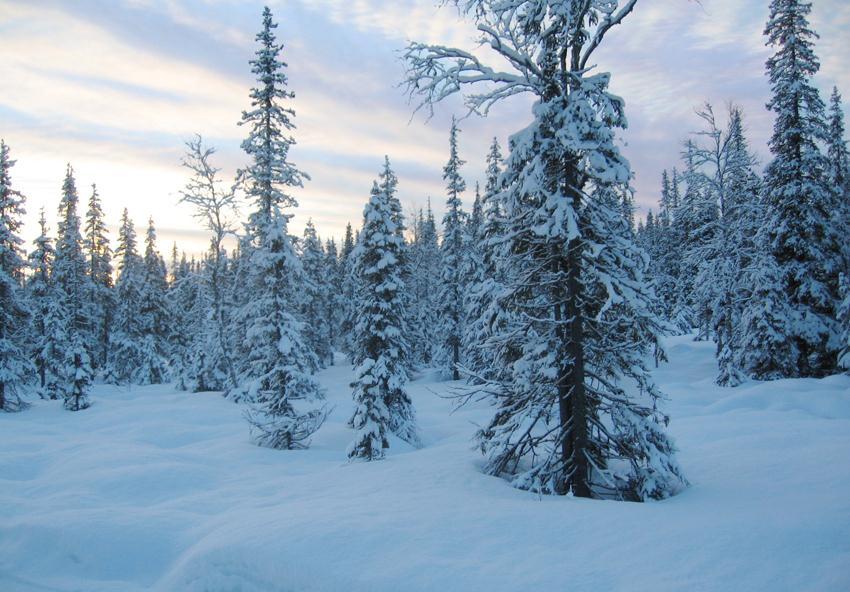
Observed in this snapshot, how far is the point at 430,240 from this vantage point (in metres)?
73.1

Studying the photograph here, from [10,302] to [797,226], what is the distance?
142ft

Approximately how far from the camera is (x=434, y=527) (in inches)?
273

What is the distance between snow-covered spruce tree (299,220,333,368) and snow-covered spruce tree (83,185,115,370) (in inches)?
765

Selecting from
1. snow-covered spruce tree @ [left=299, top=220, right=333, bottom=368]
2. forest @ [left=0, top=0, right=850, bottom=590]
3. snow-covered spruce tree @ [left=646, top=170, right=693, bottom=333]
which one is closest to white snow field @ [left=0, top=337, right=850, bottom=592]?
forest @ [left=0, top=0, right=850, bottom=590]

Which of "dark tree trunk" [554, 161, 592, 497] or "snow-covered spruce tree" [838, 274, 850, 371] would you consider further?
"snow-covered spruce tree" [838, 274, 850, 371]

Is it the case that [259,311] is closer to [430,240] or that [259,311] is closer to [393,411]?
[393,411]

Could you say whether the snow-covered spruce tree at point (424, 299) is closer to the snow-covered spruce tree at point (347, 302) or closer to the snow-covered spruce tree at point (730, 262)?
the snow-covered spruce tree at point (347, 302)

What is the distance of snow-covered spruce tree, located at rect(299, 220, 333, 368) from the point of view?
55188mm

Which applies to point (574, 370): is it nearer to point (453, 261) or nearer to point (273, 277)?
point (273, 277)

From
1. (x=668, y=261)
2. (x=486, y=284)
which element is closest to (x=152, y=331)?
(x=486, y=284)

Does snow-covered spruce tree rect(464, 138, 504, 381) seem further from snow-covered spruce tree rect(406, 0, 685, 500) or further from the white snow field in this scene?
the white snow field

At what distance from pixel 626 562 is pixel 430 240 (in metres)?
68.4

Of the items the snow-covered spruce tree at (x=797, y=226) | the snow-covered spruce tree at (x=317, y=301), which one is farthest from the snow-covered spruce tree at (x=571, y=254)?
the snow-covered spruce tree at (x=317, y=301)

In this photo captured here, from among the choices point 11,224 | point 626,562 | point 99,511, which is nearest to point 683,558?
point 626,562
